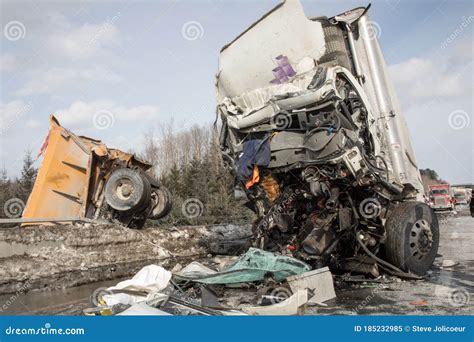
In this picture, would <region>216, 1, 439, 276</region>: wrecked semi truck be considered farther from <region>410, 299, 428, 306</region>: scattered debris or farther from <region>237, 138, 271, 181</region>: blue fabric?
<region>410, 299, 428, 306</region>: scattered debris

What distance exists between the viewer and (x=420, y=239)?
5.12m

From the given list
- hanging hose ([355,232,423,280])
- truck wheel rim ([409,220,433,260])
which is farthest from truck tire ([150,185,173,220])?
truck wheel rim ([409,220,433,260])

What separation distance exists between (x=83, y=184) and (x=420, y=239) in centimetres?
565

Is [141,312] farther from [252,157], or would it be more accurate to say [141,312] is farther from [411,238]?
[411,238]

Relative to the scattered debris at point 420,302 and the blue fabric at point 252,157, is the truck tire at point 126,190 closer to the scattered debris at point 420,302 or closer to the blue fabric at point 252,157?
the blue fabric at point 252,157

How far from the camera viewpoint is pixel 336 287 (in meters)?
4.97

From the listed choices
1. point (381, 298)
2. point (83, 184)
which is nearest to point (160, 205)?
point (83, 184)

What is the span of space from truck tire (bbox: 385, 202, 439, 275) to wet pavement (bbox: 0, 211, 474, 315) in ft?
0.75

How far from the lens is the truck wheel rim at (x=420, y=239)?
16.5 ft

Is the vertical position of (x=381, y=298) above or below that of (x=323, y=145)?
below

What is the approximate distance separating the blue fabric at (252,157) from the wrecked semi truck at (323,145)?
1 centimetres

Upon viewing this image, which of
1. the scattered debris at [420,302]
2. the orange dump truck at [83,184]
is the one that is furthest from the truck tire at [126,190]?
the scattered debris at [420,302]

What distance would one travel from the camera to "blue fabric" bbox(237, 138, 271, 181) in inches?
203

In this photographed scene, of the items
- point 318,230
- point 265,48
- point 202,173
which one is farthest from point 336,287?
point 202,173
